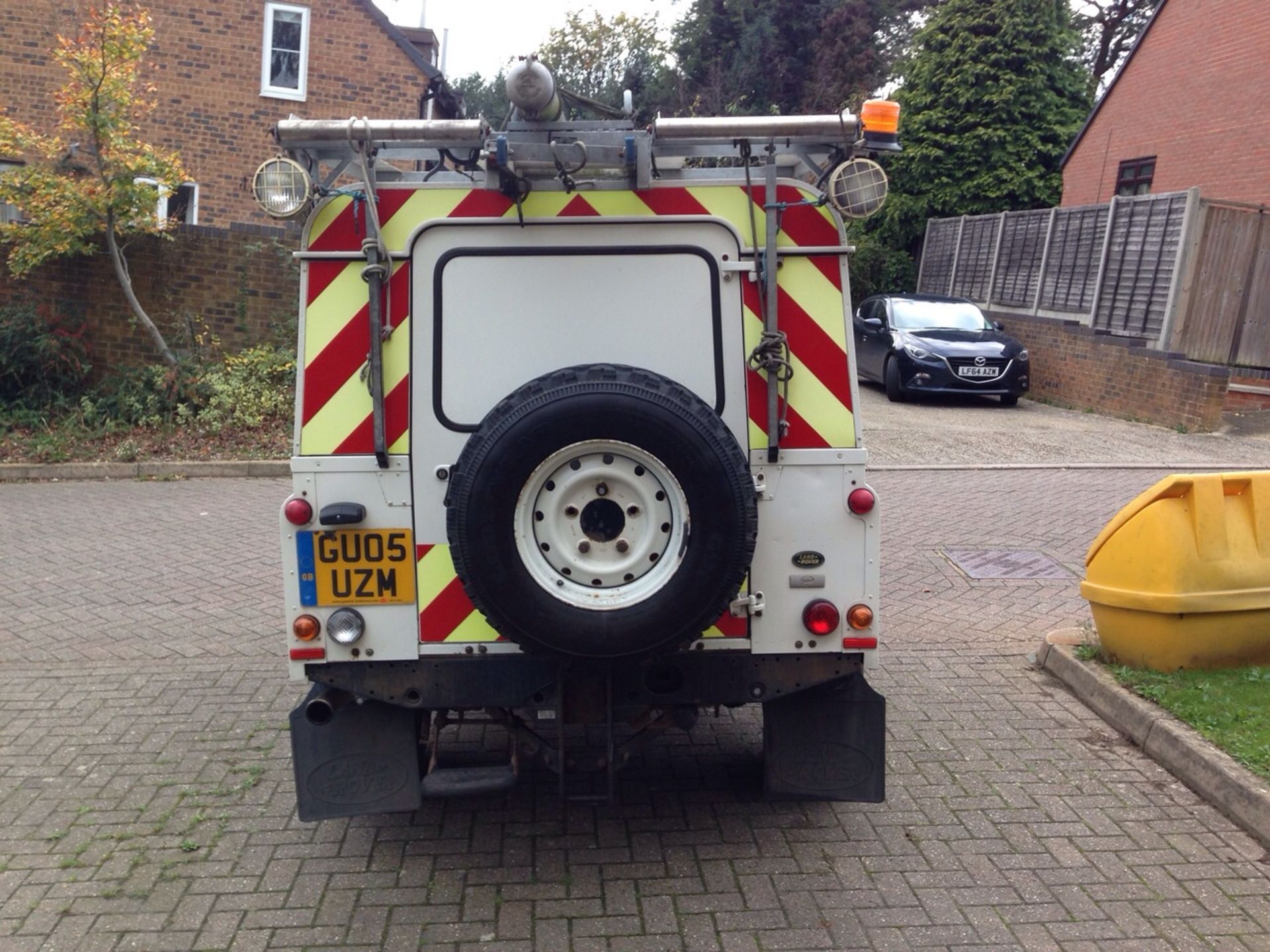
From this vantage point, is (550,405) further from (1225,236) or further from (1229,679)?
(1225,236)

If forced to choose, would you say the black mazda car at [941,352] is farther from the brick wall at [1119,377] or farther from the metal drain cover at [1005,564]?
the metal drain cover at [1005,564]

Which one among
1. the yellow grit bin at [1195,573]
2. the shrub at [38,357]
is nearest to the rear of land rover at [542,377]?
the yellow grit bin at [1195,573]

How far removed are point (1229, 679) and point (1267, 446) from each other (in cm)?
951

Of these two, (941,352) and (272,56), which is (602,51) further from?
(941,352)

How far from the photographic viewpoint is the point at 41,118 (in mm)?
18094

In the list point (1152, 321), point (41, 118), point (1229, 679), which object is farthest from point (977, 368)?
point (41, 118)

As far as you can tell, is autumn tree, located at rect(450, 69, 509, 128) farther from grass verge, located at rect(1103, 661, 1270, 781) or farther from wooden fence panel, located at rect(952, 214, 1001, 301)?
grass verge, located at rect(1103, 661, 1270, 781)

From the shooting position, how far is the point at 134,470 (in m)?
11.1

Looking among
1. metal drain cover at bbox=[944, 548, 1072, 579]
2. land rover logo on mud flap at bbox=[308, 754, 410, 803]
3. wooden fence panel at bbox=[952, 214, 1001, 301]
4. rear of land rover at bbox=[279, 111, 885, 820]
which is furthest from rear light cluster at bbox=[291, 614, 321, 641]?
wooden fence panel at bbox=[952, 214, 1001, 301]

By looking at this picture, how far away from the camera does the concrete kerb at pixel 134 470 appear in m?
11.1

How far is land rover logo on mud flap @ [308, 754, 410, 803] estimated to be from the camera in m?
4.00

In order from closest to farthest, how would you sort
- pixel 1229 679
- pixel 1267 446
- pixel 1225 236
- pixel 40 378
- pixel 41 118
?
pixel 1229 679 < pixel 40 378 < pixel 1267 446 < pixel 1225 236 < pixel 41 118

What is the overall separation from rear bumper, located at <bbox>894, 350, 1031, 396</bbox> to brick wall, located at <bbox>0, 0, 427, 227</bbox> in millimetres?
8931

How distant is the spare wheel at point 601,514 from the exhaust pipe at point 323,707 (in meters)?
0.81
